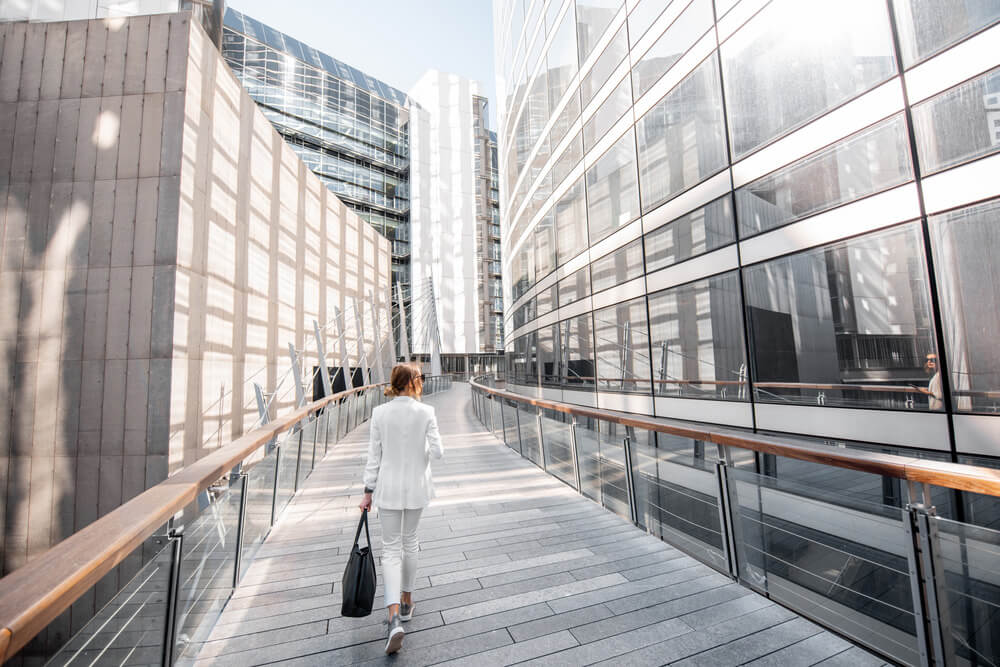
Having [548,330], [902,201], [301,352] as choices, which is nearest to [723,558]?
[902,201]

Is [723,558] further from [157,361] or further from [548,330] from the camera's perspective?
[548,330]

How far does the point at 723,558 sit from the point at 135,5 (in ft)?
56.6

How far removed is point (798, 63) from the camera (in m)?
8.02

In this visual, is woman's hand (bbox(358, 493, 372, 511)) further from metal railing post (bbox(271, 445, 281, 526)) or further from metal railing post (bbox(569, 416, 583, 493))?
metal railing post (bbox(569, 416, 583, 493))

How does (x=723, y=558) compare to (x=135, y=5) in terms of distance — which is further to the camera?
→ (x=135, y=5)

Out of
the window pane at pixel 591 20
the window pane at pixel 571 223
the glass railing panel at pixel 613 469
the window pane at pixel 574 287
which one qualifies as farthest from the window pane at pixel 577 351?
the glass railing panel at pixel 613 469

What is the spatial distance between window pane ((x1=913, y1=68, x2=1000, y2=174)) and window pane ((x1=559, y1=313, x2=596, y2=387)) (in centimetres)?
903

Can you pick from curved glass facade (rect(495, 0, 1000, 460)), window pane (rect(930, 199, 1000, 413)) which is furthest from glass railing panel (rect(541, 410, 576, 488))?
window pane (rect(930, 199, 1000, 413))

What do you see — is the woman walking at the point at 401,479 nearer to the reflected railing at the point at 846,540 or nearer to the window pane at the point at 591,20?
the reflected railing at the point at 846,540

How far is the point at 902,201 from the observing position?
6.52 metres

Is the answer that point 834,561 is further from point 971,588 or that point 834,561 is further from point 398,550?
point 398,550

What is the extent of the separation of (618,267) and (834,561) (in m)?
10.9

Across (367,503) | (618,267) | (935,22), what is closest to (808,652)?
(367,503)

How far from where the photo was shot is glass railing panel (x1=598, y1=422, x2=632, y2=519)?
451 cm
